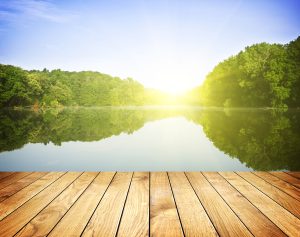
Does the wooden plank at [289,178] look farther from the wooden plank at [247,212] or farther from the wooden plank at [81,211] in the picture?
the wooden plank at [81,211]

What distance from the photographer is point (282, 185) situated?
2713 millimetres

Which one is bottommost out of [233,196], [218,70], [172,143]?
[172,143]

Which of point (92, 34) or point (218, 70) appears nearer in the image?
point (218, 70)

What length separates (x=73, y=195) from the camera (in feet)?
7.89

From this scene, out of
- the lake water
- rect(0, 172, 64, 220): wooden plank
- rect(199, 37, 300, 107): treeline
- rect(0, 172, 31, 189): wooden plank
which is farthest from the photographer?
rect(199, 37, 300, 107): treeline

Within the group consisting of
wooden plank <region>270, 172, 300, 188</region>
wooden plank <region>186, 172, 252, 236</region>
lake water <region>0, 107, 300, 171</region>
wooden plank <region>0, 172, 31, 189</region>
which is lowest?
lake water <region>0, 107, 300, 171</region>

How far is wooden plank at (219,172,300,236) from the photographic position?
181cm

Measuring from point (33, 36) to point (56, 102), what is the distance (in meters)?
35.6

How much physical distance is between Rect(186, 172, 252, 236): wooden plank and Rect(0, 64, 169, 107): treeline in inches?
1945

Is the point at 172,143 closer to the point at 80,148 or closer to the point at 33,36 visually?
the point at 80,148

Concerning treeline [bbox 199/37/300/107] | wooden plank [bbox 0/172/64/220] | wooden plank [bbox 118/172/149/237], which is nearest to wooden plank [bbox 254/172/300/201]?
wooden plank [bbox 118/172/149/237]

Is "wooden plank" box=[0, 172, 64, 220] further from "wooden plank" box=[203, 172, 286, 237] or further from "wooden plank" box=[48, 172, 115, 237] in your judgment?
"wooden plank" box=[203, 172, 286, 237]

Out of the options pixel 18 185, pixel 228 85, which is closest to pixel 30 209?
pixel 18 185

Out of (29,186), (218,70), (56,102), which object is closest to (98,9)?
(56,102)
